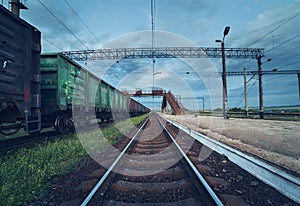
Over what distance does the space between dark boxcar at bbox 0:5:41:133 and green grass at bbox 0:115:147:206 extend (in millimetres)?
1158

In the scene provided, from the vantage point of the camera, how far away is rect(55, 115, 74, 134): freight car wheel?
7256 millimetres

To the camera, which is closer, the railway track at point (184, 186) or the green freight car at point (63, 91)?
the railway track at point (184, 186)

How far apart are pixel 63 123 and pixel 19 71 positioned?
126 inches

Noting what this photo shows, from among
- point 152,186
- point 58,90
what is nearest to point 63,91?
point 58,90

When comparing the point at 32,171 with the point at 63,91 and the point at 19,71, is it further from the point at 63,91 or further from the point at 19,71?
the point at 63,91

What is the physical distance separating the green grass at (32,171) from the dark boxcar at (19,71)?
3.80 ft

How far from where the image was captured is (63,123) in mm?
7660

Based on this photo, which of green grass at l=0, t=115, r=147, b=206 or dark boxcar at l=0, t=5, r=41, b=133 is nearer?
green grass at l=0, t=115, r=147, b=206

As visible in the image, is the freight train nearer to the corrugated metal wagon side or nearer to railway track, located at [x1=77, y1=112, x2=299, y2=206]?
the corrugated metal wagon side

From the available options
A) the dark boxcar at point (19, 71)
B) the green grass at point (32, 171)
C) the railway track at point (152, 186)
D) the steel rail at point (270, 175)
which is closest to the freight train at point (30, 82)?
the dark boxcar at point (19, 71)

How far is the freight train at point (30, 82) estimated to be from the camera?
4.61 metres

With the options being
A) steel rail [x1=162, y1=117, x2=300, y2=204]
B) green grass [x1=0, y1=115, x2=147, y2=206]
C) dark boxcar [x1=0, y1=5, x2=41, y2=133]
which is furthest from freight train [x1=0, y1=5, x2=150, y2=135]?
steel rail [x1=162, y1=117, x2=300, y2=204]

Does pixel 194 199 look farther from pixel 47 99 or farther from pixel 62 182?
pixel 47 99

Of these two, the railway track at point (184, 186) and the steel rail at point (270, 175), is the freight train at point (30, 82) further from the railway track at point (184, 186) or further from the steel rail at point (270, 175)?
A: the steel rail at point (270, 175)
